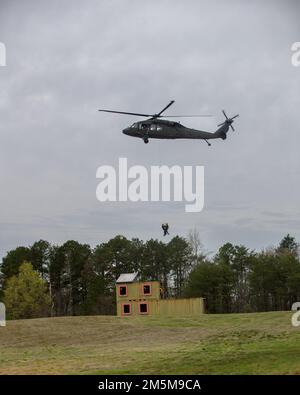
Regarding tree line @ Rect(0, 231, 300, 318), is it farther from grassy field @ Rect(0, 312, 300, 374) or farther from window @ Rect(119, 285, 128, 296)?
grassy field @ Rect(0, 312, 300, 374)


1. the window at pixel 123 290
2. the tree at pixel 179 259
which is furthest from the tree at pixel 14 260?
the window at pixel 123 290

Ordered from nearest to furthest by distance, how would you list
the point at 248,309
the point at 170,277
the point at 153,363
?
1. the point at 153,363
2. the point at 248,309
3. the point at 170,277

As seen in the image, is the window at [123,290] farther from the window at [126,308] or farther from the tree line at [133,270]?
the tree line at [133,270]

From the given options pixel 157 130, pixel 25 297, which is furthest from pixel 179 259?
pixel 157 130

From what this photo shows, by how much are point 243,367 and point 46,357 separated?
9.59 meters

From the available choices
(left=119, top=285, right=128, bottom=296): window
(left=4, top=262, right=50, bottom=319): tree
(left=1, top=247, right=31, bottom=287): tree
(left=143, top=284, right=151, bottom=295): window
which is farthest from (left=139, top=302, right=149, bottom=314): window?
(left=1, top=247, right=31, bottom=287): tree

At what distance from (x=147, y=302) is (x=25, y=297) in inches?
919

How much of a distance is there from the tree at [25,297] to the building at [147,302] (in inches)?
800

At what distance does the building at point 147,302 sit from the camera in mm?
47000

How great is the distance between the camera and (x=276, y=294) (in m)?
66.4

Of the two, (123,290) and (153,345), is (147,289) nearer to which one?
(123,290)
